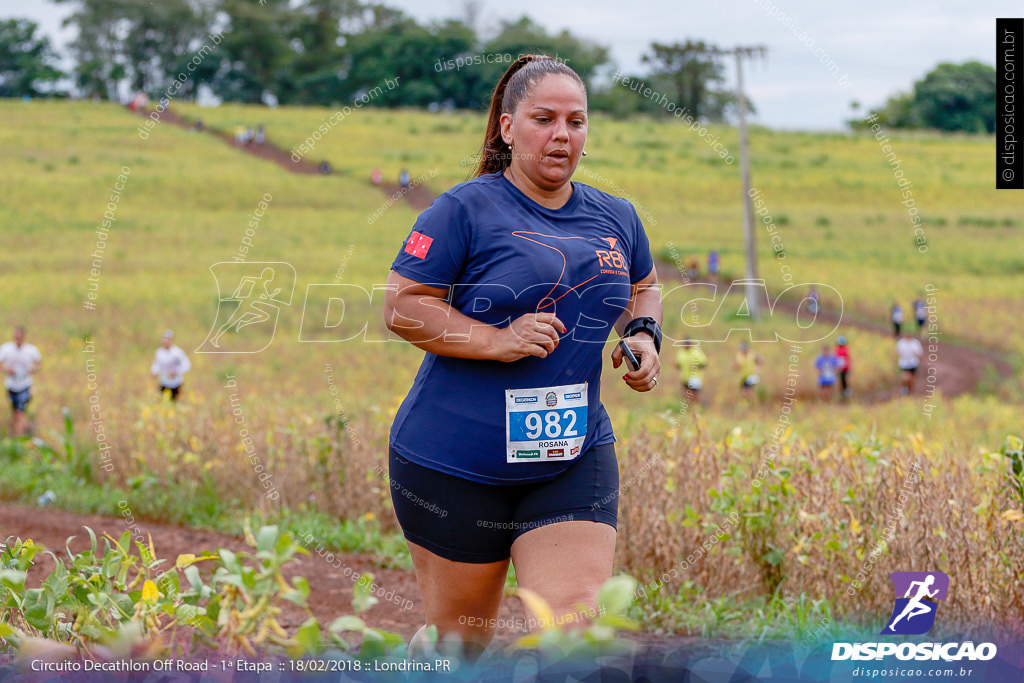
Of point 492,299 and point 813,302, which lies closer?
point 492,299

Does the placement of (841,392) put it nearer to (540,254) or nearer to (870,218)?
(540,254)

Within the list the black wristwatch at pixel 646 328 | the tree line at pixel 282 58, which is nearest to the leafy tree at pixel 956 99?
the tree line at pixel 282 58

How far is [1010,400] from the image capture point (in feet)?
56.6

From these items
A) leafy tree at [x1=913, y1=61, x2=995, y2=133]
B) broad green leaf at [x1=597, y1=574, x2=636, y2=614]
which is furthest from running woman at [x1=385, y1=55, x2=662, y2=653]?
leafy tree at [x1=913, y1=61, x2=995, y2=133]

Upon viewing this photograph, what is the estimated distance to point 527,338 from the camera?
2.28 metres

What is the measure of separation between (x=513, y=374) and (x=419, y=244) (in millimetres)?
389

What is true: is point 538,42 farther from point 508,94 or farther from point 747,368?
point 508,94

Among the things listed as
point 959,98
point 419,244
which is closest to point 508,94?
point 419,244

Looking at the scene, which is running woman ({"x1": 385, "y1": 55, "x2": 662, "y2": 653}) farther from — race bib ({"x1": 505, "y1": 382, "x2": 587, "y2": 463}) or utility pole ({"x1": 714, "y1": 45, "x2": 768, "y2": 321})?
utility pole ({"x1": 714, "y1": 45, "x2": 768, "y2": 321})

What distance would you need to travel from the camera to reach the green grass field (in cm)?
679

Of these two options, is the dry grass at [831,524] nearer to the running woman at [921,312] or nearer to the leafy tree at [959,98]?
the running woman at [921,312]

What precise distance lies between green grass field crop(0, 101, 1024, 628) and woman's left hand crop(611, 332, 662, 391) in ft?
2.63

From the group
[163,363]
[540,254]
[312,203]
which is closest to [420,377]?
[540,254]

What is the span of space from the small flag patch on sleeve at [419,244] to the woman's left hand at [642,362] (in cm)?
56
